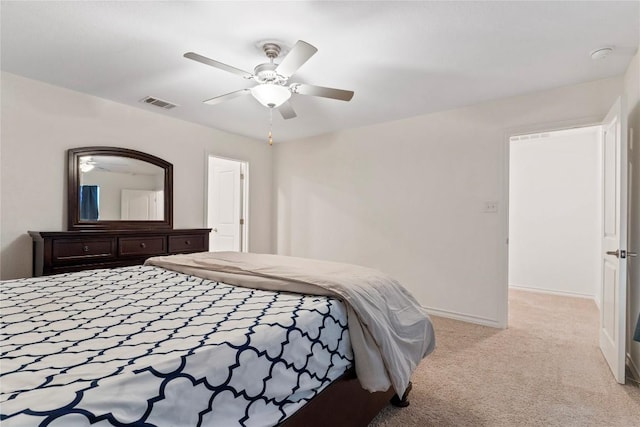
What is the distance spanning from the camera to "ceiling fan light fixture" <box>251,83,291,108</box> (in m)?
2.22

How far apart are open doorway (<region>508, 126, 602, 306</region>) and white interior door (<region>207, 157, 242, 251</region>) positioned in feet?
13.6

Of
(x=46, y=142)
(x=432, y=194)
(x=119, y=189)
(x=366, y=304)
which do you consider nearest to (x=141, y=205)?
(x=119, y=189)

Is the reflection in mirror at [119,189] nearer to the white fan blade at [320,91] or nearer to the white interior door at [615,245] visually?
the white fan blade at [320,91]

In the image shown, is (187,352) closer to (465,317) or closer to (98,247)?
(98,247)

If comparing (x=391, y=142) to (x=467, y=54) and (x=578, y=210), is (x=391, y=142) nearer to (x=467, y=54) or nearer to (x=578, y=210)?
(x=467, y=54)

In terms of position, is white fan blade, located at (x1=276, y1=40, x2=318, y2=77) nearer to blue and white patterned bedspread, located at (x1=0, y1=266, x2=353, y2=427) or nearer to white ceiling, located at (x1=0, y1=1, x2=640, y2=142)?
white ceiling, located at (x1=0, y1=1, x2=640, y2=142)

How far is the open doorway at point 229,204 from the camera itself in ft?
16.3

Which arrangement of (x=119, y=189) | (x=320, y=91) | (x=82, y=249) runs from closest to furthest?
(x=320, y=91) < (x=82, y=249) < (x=119, y=189)

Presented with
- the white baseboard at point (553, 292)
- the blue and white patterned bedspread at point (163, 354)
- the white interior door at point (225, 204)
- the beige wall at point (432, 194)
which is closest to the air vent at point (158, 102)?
the white interior door at point (225, 204)

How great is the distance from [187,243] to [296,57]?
8.73 ft

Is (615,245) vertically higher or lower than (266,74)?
lower

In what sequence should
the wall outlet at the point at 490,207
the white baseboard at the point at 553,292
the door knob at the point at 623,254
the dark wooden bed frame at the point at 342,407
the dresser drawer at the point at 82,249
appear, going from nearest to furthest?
the dark wooden bed frame at the point at 342,407 < the door knob at the point at 623,254 < the dresser drawer at the point at 82,249 < the wall outlet at the point at 490,207 < the white baseboard at the point at 553,292

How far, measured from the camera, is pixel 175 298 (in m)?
1.52

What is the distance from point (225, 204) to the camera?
513cm
